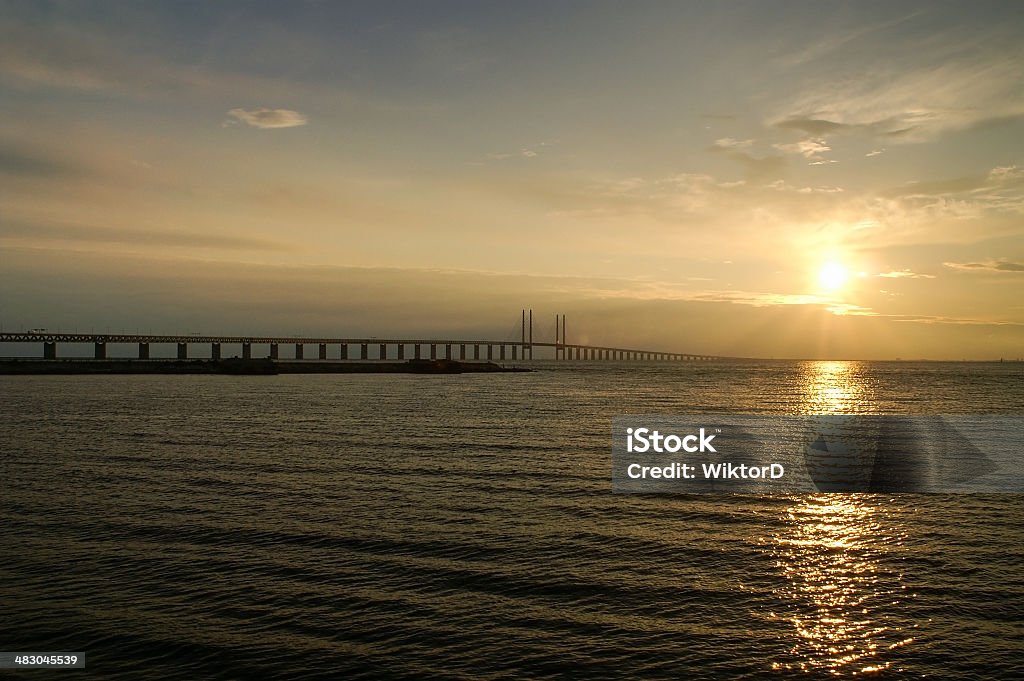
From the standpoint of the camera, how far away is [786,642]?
13641mm

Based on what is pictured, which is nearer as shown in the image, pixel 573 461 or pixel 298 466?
pixel 298 466

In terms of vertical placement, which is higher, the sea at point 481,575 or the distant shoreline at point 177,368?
the sea at point 481,575

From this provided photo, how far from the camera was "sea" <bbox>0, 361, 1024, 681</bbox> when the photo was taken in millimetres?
12891

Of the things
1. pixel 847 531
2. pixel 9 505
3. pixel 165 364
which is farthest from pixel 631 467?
pixel 165 364

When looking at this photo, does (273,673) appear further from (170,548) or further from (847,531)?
(847,531)

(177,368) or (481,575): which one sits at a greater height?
(481,575)

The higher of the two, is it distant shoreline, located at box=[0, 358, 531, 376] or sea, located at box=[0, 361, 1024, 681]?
sea, located at box=[0, 361, 1024, 681]

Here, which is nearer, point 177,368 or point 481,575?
point 481,575

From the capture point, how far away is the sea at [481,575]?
42.3 feet

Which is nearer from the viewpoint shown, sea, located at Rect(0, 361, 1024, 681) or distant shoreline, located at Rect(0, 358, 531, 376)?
sea, located at Rect(0, 361, 1024, 681)

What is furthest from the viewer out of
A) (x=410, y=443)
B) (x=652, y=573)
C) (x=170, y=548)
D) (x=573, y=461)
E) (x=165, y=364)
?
(x=165, y=364)

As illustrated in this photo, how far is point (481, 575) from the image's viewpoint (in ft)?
56.0

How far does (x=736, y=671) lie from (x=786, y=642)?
1760 mm

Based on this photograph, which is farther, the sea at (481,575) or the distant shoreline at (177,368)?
the distant shoreline at (177,368)
